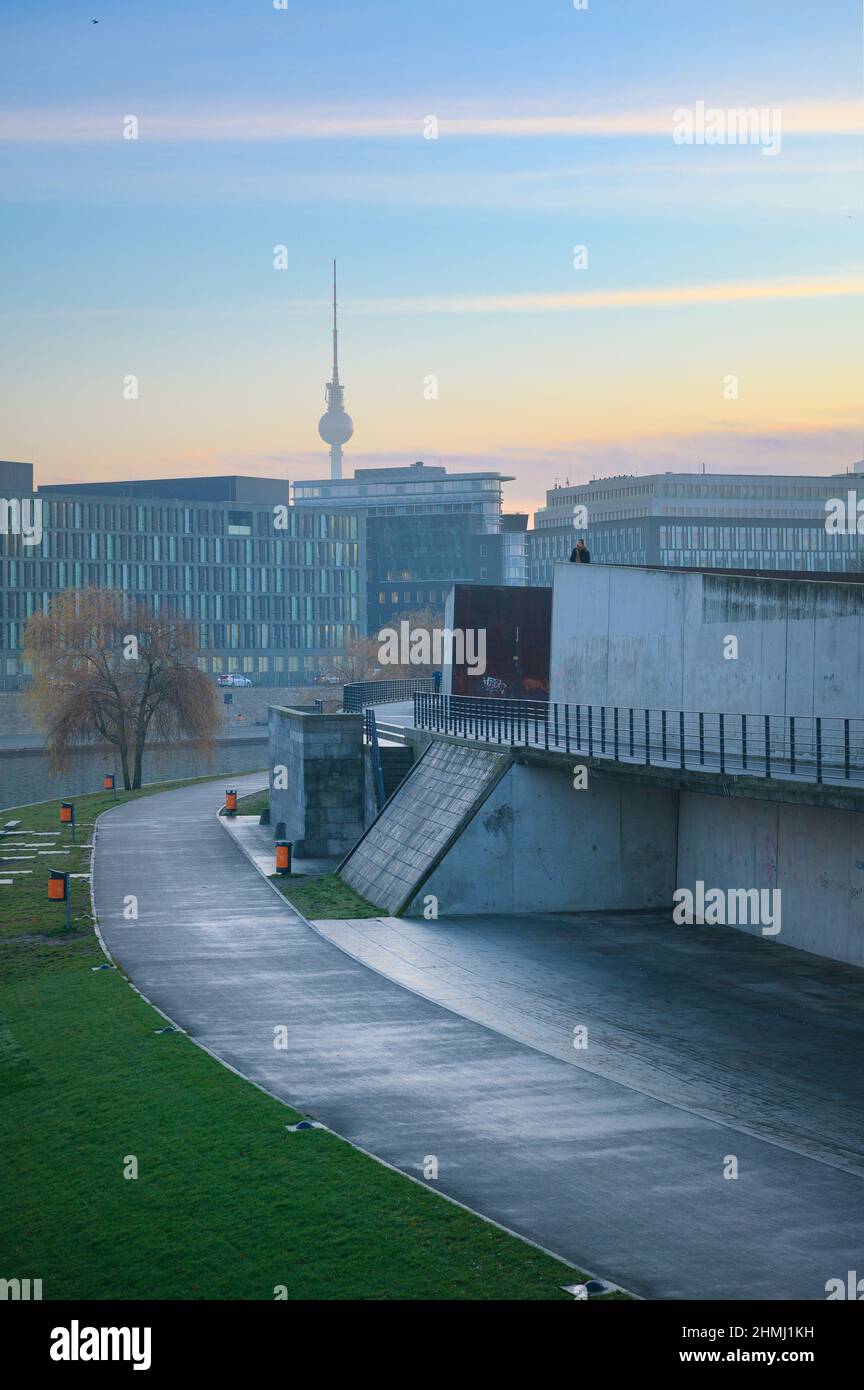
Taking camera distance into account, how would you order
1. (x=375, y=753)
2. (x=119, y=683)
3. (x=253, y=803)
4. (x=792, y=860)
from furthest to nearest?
(x=119, y=683), (x=253, y=803), (x=375, y=753), (x=792, y=860)

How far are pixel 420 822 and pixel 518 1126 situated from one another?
1846cm

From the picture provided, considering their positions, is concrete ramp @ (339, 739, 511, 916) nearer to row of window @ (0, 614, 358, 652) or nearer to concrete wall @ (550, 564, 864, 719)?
concrete wall @ (550, 564, 864, 719)

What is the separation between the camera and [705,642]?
30.4m

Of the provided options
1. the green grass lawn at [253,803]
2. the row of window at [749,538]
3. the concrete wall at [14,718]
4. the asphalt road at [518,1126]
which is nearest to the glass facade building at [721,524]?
the row of window at [749,538]

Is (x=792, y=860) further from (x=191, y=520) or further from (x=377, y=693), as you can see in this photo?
(x=191, y=520)

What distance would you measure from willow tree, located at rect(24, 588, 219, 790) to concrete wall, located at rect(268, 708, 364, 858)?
22.8 m

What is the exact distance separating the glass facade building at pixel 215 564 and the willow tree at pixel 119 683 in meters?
75.2

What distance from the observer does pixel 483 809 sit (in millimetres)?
32719

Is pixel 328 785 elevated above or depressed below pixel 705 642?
below

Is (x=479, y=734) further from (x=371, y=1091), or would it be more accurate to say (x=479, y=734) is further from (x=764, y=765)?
(x=371, y=1091)

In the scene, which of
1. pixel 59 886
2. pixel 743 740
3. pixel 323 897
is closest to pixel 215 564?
pixel 323 897

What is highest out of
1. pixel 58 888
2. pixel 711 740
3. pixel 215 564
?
pixel 215 564

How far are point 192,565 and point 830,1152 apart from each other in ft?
487
